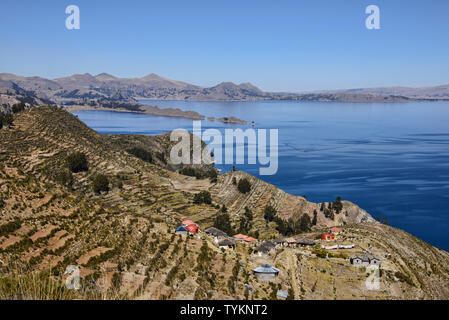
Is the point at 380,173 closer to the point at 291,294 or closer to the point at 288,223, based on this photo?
the point at 288,223

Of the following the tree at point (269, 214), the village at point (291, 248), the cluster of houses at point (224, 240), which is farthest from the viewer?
the tree at point (269, 214)

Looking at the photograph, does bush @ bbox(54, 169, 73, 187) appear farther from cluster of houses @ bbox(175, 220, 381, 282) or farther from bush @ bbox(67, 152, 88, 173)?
cluster of houses @ bbox(175, 220, 381, 282)

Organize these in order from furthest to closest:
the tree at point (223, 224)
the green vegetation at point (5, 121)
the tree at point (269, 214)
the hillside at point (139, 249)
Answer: the tree at point (269, 214), the green vegetation at point (5, 121), the tree at point (223, 224), the hillside at point (139, 249)

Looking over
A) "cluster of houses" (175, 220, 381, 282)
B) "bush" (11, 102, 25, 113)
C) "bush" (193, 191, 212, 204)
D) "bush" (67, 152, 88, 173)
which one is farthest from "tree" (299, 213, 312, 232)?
"bush" (11, 102, 25, 113)

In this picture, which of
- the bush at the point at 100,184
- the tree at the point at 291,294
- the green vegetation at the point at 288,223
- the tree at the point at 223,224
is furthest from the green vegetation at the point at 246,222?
the tree at the point at 291,294

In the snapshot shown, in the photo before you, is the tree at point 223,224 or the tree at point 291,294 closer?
the tree at point 291,294

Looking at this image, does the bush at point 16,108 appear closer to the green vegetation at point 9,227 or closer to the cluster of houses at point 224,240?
the cluster of houses at point 224,240

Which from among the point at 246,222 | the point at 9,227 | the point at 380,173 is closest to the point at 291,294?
the point at 9,227
